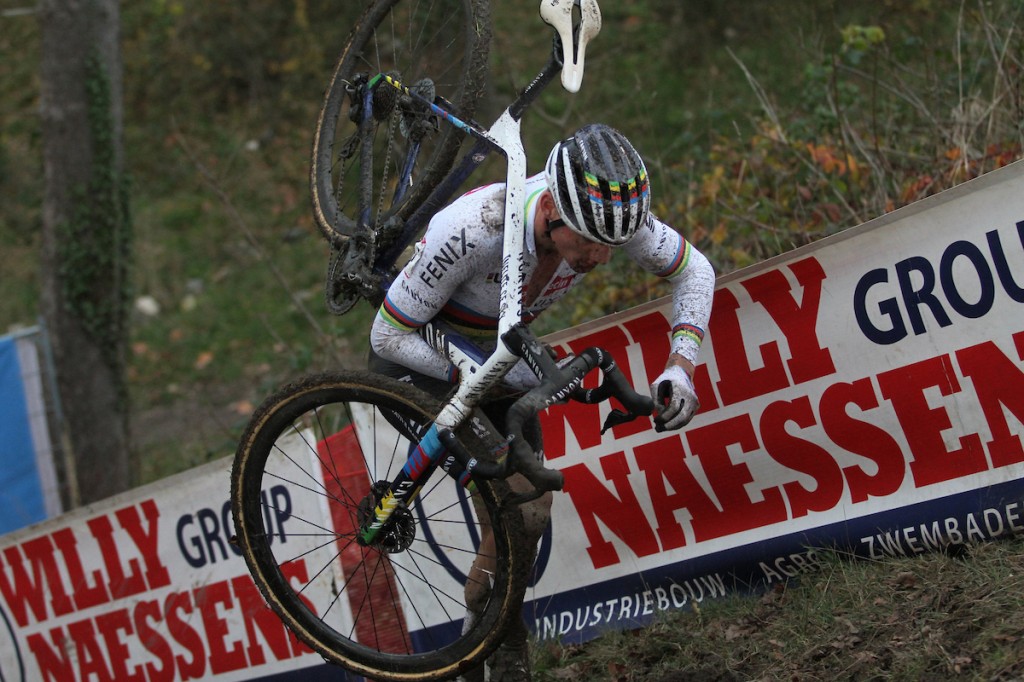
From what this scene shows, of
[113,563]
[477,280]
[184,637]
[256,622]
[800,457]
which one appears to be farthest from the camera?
[113,563]

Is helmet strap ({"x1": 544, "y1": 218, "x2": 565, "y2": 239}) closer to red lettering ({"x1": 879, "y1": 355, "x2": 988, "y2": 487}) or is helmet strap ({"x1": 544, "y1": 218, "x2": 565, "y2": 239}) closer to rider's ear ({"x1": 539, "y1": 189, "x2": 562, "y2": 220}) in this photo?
rider's ear ({"x1": 539, "y1": 189, "x2": 562, "y2": 220})

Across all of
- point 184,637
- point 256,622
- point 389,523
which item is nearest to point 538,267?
point 389,523

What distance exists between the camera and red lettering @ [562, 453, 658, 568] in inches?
189

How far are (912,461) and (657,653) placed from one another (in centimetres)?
128

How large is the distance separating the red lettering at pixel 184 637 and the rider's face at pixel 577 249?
10.5ft

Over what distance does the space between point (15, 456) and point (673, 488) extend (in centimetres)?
519

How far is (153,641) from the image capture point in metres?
5.66

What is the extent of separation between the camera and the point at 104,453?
9.58 m

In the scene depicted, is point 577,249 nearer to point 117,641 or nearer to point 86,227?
point 117,641

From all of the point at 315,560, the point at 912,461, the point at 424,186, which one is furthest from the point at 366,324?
the point at 912,461

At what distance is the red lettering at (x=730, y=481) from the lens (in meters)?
4.56

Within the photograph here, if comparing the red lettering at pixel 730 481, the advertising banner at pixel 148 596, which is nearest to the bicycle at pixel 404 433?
the advertising banner at pixel 148 596

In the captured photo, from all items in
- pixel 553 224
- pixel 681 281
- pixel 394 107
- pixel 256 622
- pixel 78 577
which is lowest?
pixel 256 622

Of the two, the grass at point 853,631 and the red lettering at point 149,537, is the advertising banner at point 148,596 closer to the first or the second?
the red lettering at point 149,537
